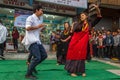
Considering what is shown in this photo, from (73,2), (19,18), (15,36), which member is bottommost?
(15,36)

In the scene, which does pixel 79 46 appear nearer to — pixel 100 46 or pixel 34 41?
pixel 34 41

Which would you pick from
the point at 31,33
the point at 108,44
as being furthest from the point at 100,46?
the point at 31,33

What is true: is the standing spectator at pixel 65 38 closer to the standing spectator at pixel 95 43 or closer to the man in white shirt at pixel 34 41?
the man in white shirt at pixel 34 41

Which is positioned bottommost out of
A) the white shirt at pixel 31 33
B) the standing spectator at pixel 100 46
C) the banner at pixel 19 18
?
the standing spectator at pixel 100 46

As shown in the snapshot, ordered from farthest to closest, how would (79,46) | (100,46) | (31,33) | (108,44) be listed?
(100,46) < (108,44) < (79,46) < (31,33)

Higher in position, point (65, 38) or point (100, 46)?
point (65, 38)

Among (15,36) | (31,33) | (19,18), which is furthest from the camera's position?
(15,36)

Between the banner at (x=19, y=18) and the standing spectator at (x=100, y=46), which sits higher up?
the banner at (x=19, y=18)

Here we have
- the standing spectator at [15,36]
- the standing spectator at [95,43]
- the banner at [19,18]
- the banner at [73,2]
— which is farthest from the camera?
the standing spectator at [15,36]

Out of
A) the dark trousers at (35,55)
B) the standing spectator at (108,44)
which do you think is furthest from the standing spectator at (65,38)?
the standing spectator at (108,44)

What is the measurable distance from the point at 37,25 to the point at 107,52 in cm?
887

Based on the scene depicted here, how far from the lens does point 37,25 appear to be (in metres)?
7.16

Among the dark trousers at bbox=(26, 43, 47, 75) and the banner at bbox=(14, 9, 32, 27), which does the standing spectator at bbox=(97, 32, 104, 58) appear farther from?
the dark trousers at bbox=(26, 43, 47, 75)

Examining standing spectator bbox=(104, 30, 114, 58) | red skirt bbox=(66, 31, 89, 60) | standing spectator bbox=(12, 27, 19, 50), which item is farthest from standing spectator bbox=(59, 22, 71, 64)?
standing spectator bbox=(12, 27, 19, 50)
